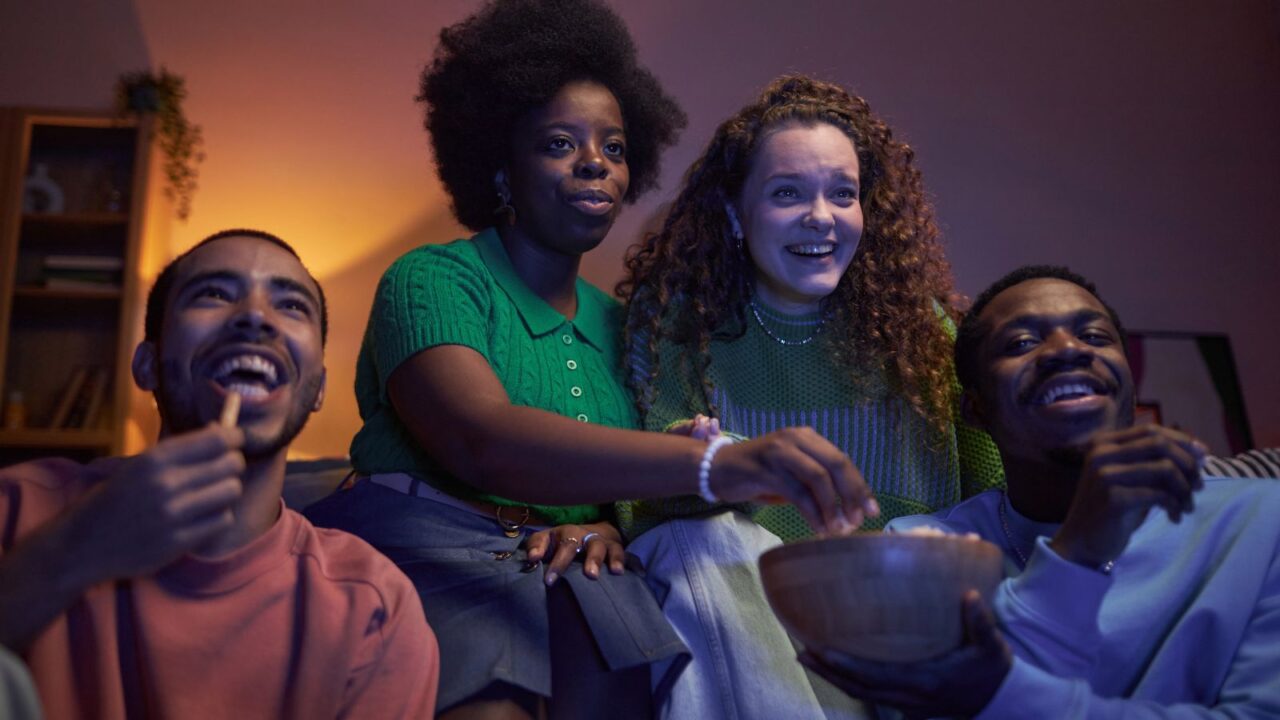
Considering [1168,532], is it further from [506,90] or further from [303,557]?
[506,90]

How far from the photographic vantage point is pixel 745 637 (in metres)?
1.57

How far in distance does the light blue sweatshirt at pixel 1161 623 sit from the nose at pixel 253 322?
2.84ft

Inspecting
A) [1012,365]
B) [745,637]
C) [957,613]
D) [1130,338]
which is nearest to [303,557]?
[745,637]

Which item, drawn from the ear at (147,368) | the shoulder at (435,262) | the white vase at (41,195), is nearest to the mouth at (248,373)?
the ear at (147,368)

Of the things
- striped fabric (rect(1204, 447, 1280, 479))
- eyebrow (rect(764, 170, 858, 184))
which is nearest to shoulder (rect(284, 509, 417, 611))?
eyebrow (rect(764, 170, 858, 184))

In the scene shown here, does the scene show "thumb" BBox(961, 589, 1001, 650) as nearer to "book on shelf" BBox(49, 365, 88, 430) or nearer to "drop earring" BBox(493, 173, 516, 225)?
"drop earring" BBox(493, 173, 516, 225)

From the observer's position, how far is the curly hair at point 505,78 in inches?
83.0

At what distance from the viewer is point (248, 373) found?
53.2 inches

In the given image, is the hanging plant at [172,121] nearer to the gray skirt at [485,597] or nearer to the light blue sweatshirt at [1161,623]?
the gray skirt at [485,597]

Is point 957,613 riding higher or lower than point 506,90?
lower

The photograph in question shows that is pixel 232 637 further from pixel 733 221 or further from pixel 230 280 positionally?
pixel 733 221

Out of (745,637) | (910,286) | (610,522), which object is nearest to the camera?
(745,637)

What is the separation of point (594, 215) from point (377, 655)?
34.2 inches

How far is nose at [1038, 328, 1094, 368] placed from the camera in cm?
160
